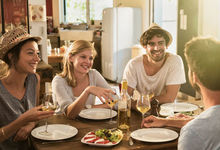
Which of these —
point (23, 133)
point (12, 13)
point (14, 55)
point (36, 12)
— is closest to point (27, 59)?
point (14, 55)

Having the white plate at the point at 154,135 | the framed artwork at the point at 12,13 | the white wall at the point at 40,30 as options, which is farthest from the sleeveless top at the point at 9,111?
the white wall at the point at 40,30

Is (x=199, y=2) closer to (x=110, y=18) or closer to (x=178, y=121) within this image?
(x=110, y=18)

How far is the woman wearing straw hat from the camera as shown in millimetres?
1920

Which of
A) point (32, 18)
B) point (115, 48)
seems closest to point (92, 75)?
point (32, 18)

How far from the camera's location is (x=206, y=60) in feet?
3.78

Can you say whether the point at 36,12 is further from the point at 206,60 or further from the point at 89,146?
the point at 206,60

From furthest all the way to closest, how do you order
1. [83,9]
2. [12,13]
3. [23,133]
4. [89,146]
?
[83,9], [12,13], [23,133], [89,146]

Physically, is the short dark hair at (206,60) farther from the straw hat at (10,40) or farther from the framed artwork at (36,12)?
the framed artwork at (36,12)

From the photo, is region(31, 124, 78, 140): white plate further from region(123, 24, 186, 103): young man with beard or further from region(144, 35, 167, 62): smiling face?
region(144, 35, 167, 62): smiling face

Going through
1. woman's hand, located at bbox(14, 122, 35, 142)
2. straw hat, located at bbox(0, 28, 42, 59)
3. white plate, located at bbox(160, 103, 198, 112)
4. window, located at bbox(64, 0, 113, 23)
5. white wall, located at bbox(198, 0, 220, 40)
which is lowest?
woman's hand, located at bbox(14, 122, 35, 142)

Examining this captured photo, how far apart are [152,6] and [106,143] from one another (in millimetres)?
5253

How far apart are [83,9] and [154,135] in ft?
24.7

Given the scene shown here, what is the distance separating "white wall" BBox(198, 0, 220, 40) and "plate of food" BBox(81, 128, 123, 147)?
11.9 ft

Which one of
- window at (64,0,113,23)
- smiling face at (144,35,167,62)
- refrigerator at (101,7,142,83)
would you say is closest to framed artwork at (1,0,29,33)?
refrigerator at (101,7,142,83)
